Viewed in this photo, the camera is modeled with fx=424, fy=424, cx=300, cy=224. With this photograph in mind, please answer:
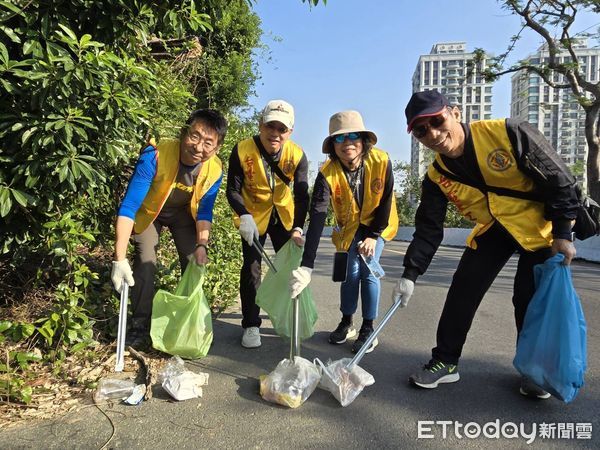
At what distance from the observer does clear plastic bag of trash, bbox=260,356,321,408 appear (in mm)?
2301

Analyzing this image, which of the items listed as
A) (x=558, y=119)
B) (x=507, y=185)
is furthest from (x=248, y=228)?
(x=558, y=119)

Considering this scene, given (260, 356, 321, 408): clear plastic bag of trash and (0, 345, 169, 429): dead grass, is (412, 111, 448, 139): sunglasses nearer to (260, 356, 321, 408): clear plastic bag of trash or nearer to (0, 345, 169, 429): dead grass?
(260, 356, 321, 408): clear plastic bag of trash

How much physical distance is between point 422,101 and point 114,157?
1.73m

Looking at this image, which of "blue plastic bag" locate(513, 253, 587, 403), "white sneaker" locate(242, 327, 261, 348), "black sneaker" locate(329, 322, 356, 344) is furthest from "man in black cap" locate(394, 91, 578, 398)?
"white sneaker" locate(242, 327, 261, 348)

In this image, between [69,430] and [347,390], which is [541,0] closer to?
[347,390]

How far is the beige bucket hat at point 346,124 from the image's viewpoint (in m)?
2.92

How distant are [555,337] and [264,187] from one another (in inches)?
81.5

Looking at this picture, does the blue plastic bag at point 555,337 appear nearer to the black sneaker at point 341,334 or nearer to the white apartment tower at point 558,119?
the black sneaker at point 341,334

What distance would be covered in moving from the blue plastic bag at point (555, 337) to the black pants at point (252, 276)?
171cm

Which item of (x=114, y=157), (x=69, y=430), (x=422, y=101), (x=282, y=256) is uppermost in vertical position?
(x=422, y=101)

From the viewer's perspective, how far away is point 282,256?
3135 mm

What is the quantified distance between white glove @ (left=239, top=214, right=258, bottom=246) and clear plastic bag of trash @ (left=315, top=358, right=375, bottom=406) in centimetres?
103

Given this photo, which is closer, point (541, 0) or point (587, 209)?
point (587, 209)

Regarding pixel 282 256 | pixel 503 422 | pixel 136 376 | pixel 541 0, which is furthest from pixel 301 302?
pixel 541 0
